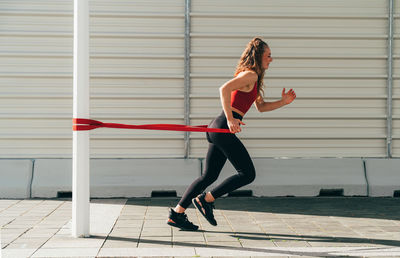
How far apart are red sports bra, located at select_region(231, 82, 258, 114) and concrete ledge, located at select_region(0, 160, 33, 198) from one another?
415 centimetres

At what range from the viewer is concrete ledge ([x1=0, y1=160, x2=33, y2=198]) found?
8.20 metres

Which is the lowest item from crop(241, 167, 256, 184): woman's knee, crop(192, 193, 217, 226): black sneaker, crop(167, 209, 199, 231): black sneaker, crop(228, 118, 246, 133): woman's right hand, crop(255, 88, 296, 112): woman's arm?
crop(167, 209, 199, 231): black sneaker

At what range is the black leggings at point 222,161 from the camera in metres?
5.63

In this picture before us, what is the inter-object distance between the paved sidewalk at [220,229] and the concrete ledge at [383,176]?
321 mm

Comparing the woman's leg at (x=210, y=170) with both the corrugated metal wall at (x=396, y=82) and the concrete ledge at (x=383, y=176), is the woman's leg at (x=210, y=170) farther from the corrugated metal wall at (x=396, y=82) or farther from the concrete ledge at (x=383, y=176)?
the corrugated metal wall at (x=396, y=82)

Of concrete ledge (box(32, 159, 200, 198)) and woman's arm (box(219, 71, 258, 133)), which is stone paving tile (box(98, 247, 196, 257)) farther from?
concrete ledge (box(32, 159, 200, 198))

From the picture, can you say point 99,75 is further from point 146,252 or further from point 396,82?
point 396,82

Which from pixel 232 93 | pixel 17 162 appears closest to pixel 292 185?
pixel 232 93

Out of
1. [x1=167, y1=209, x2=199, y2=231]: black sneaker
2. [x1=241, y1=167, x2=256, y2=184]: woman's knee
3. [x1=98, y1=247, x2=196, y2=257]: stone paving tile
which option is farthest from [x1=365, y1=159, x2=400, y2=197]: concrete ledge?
[x1=98, y1=247, x2=196, y2=257]: stone paving tile

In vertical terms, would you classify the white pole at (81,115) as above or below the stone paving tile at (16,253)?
above

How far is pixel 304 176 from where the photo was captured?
859 centimetres

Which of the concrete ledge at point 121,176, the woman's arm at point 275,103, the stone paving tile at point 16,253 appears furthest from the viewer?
the concrete ledge at point 121,176

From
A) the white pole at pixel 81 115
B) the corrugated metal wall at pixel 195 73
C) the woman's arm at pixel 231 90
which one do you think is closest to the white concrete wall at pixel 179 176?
the corrugated metal wall at pixel 195 73

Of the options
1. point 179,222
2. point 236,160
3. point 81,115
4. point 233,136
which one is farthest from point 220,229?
point 81,115
